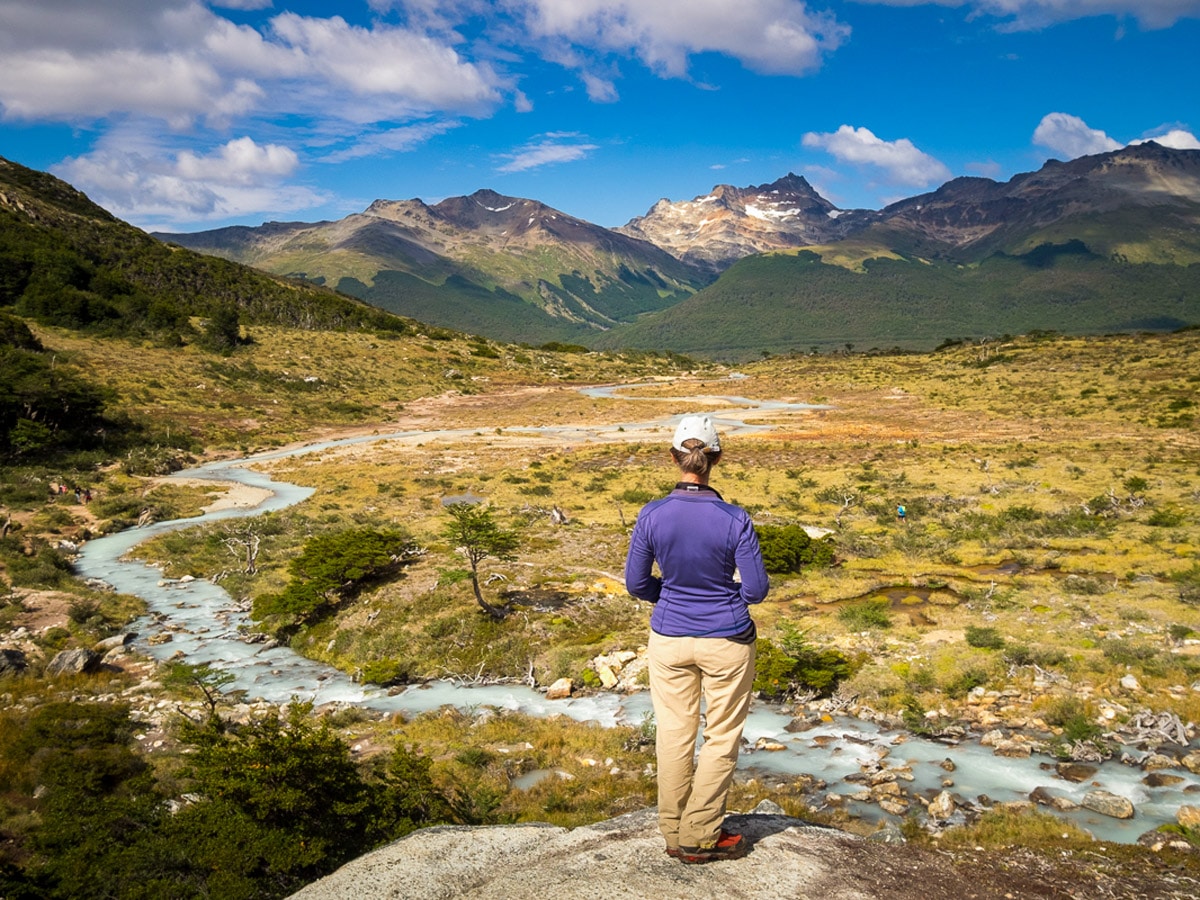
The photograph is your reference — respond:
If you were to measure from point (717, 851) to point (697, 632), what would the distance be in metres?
Answer: 1.73

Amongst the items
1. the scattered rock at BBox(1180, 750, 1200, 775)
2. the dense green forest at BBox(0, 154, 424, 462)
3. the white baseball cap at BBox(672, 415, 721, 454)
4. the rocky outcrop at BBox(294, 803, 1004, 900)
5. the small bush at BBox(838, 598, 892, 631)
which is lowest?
the small bush at BBox(838, 598, 892, 631)

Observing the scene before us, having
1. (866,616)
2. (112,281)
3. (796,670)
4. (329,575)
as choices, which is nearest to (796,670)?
(796,670)

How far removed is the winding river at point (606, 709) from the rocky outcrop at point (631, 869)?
3355mm

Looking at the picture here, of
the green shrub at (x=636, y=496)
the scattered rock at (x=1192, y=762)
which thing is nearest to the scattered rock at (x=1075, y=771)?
the scattered rock at (x=1192, y=762)

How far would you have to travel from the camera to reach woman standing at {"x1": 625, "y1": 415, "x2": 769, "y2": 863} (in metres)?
4.66

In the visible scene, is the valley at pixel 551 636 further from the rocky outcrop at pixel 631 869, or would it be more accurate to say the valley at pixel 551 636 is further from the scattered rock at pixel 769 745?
the rocky outcrop at pixel 631 869

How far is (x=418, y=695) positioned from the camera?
13203 millimetres

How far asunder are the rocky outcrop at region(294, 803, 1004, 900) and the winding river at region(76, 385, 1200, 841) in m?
3.35

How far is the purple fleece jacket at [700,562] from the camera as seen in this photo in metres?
4.65

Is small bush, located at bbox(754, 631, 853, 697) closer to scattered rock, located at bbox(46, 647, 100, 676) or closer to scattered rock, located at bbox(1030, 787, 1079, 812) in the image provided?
scattered rock, located at bbox(1030, 787, 1079, 812)

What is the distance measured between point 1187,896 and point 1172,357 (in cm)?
8548

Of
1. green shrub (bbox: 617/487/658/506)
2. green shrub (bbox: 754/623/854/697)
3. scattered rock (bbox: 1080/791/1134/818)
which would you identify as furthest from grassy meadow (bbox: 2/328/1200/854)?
scattered rock (bbox: 1080/791/1134/818)

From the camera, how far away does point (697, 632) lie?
4.68 meters

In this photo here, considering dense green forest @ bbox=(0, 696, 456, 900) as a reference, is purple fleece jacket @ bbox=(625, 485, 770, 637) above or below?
above
